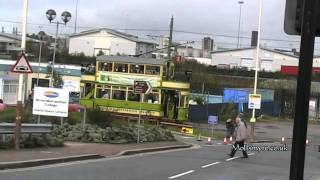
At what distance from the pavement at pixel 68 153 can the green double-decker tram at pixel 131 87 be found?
18726 mm

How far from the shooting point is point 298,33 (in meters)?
4.71

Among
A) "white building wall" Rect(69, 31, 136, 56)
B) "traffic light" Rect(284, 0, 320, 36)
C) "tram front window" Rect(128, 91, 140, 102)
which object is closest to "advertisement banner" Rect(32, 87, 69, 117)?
"traffic light" Rect(284, 0, 320, 36)

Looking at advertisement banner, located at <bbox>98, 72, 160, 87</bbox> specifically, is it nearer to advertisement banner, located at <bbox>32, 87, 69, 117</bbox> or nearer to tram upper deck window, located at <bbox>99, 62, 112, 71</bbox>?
tram upper deck window, located at <bbox>99, 62, 112, 71</bbox>

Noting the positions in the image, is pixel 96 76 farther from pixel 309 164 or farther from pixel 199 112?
pixel 309 164

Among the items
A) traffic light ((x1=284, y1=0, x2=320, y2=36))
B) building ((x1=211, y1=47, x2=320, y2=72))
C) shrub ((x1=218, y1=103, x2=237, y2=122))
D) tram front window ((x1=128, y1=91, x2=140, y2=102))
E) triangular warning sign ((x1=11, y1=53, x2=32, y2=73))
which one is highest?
building ((x1=211, y1=47, x2=320, y2=72))

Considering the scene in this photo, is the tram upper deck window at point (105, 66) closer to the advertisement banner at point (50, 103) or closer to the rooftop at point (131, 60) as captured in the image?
the rooftop at point (131, 60)

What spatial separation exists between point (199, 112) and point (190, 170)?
44901 millimetres

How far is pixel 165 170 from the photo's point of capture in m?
18.1

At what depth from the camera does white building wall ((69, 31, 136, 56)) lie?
12288 cm

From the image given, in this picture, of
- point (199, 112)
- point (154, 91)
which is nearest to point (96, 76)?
point (154, 91)

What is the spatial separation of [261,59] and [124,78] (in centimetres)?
7793

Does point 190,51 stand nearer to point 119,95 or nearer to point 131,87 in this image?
point 119,95

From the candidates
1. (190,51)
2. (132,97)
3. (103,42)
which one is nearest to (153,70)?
(132,97)

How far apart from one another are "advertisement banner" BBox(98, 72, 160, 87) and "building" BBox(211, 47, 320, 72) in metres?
73.0
